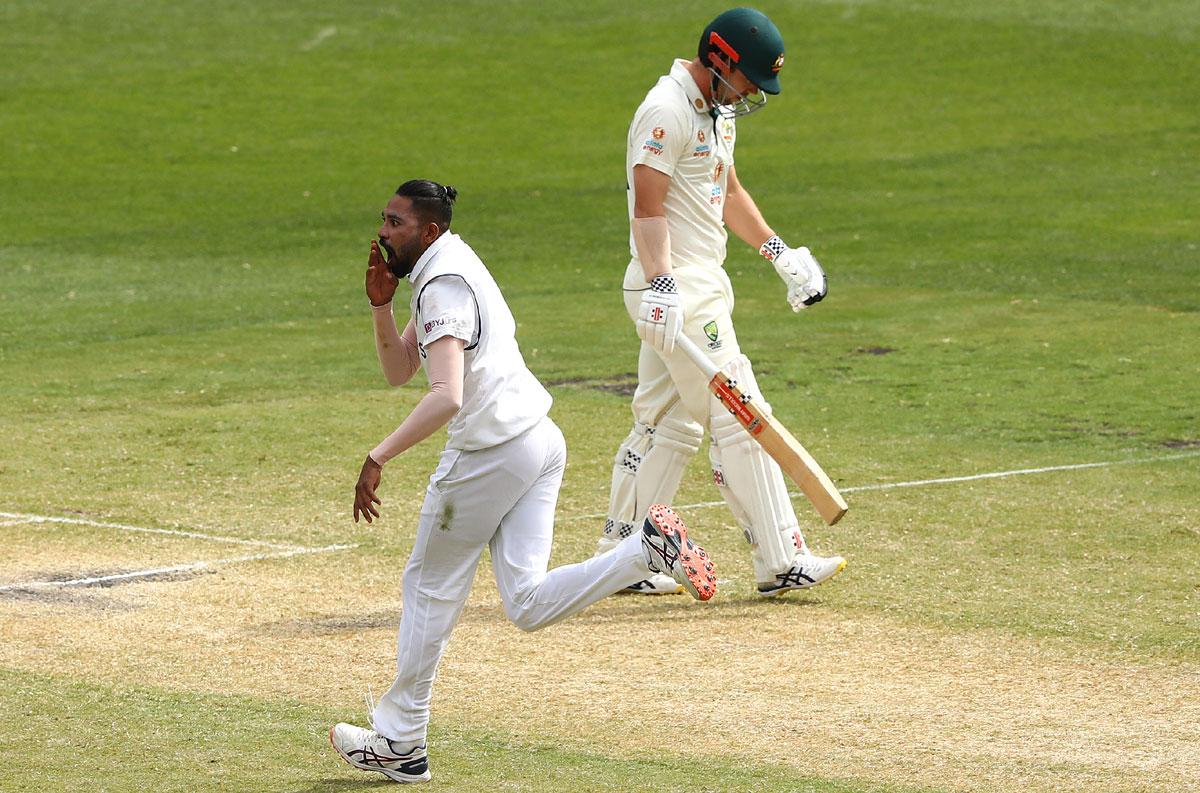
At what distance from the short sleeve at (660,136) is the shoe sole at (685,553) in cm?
243

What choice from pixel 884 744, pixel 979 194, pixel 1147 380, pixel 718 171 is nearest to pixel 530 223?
pixel 979 194

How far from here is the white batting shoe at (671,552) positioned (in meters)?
6.67

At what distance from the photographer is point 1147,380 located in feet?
45.5

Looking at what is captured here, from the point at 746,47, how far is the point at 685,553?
112 inches

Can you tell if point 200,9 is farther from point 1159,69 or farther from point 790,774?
point 790,774

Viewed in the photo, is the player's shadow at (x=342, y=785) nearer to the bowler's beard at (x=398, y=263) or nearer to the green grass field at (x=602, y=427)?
the green grass field at (x=602, y=427)

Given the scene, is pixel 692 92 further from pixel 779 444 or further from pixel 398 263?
pixel 398 263

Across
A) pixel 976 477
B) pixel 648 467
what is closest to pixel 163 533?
pixel 648 467

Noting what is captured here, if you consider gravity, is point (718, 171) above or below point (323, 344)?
above

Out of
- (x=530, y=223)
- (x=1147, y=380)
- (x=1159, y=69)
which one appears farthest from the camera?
(x=1159, y=69)

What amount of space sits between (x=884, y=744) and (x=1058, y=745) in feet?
1.94

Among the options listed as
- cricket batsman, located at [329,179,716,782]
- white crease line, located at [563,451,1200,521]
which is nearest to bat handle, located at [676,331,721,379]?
cricket batsman, located at [329,179,716,782]

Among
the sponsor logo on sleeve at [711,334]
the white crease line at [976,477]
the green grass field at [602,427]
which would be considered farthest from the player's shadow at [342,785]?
the white crease line at [976,477]

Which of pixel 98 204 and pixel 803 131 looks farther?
pixel 803 131
